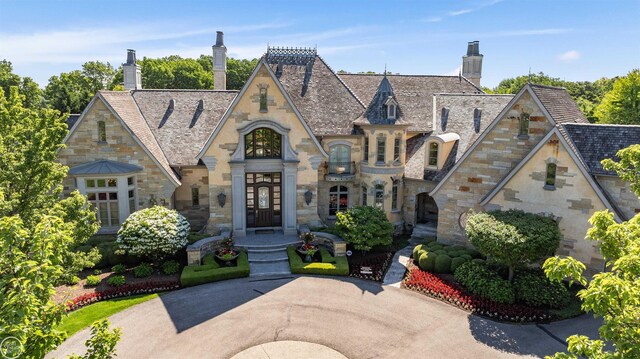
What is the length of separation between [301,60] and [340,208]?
1185 cm

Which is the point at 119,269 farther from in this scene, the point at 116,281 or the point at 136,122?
the point at 136,122

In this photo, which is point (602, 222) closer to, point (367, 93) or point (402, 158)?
point (402, 158)

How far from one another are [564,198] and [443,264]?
6899mm

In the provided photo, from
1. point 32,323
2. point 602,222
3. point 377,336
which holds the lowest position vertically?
point 377,336

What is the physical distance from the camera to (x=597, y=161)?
21078mm


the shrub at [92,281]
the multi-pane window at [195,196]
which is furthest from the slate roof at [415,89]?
the shrub at [92,281]

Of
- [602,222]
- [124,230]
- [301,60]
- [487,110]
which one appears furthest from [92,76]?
[602,222]

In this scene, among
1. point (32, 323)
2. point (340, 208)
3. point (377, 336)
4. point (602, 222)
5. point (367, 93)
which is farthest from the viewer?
point (367, 93)

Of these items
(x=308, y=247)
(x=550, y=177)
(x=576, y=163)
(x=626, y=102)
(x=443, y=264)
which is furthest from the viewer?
(x=626, y=102)

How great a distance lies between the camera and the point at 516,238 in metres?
19.6

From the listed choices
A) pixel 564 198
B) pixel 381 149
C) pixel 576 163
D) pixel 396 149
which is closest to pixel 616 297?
pixel 576 163

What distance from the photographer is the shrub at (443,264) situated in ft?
77.2

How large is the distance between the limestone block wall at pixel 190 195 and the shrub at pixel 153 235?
487 centimetres

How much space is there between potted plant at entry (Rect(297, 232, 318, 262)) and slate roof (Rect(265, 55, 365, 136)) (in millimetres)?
7190
